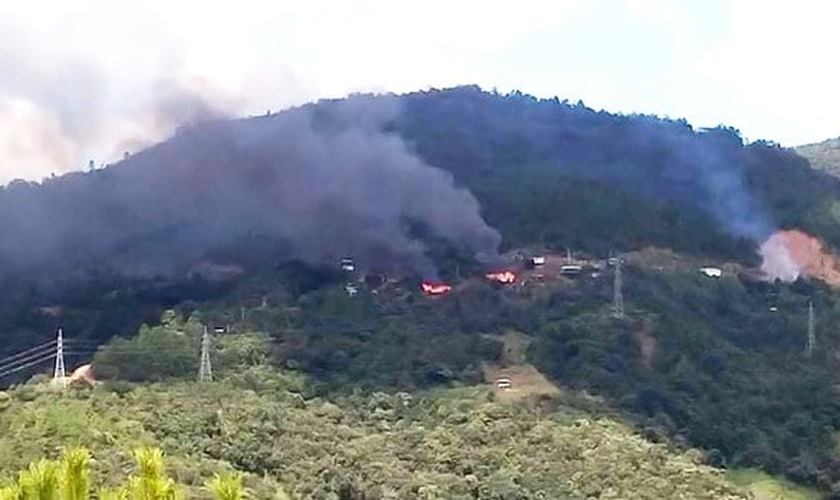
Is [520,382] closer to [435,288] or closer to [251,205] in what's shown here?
[435,288]

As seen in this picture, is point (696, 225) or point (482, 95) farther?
point (482, 95)

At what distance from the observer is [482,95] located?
12631 cm

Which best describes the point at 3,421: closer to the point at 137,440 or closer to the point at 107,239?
the point at 137,440

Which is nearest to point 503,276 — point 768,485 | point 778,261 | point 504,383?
point 504,383

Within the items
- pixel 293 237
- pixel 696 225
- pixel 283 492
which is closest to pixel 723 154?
pixel 696 225

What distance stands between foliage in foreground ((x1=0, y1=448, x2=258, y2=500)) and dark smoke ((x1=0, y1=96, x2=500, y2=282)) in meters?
73.2

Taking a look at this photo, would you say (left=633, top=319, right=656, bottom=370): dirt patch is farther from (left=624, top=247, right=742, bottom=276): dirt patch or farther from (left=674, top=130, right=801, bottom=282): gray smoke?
(left=674, top=130, right=801, bottom=282): gray smoke

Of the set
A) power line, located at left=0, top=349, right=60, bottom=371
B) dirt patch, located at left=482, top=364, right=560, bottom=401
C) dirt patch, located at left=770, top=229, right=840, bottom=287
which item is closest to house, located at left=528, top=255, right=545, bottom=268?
dirt patch, located at left=770, top=229, right=840, bottom=287

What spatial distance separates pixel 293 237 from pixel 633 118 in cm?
3627

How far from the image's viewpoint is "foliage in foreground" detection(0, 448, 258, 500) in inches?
553

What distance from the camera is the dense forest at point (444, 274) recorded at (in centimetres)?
6994

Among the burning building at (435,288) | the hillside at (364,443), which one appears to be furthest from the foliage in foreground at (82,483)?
the burning building at (435,288)

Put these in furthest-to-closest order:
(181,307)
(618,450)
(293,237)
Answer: (293,237) → (181,307) → (618,450)

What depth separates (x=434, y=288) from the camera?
279ft
